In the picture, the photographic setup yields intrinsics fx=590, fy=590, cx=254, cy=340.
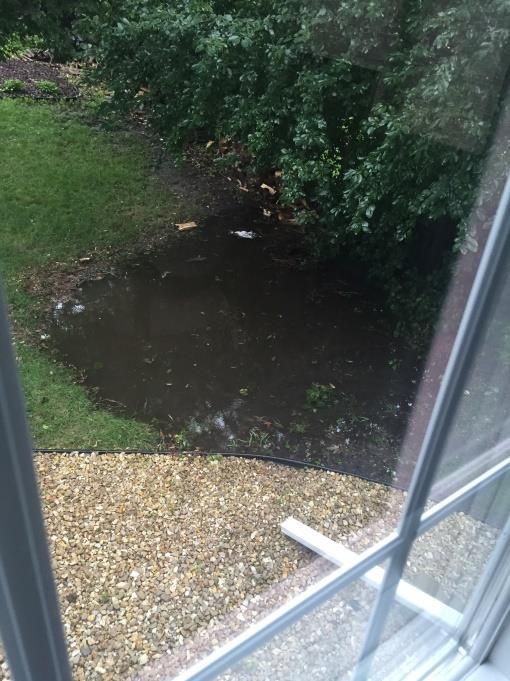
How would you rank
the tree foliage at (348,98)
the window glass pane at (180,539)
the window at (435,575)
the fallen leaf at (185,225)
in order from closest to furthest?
the window at (435,575), the window glass pane at (180,539), the tree foliage at (348,98), the fallen leaf at (185,225)

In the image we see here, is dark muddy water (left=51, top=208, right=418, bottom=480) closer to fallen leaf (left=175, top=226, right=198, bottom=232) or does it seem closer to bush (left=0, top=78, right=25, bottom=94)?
fallen leaf (left=175, top=226, right=198, bottom=232)

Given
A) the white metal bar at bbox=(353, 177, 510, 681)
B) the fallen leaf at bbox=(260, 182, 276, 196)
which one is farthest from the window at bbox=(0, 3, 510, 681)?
the fallen leaf at bbox=(260, 182, 276, 196)

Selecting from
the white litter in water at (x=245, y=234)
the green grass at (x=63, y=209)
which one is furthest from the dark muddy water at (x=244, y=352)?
the green grass at (x=63, y=209)

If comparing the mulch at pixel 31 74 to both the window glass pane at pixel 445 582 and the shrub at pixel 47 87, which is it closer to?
the shrub at pixel 47 87

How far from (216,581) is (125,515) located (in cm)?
28

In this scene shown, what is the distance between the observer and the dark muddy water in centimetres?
187

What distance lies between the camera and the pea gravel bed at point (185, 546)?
96 cm

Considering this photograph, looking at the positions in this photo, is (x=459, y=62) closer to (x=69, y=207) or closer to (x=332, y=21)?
(x=332, y=21)

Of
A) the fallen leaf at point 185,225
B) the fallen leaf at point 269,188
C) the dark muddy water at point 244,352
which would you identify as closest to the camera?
the dark muddy water at point 244,352

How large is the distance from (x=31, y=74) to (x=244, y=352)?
58.2 inches

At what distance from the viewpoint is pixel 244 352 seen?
2281 mm

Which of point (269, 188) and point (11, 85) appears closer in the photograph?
point (11, 85)

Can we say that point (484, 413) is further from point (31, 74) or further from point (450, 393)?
point (31, 74)

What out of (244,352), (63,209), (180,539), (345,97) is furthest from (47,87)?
(244,352)
